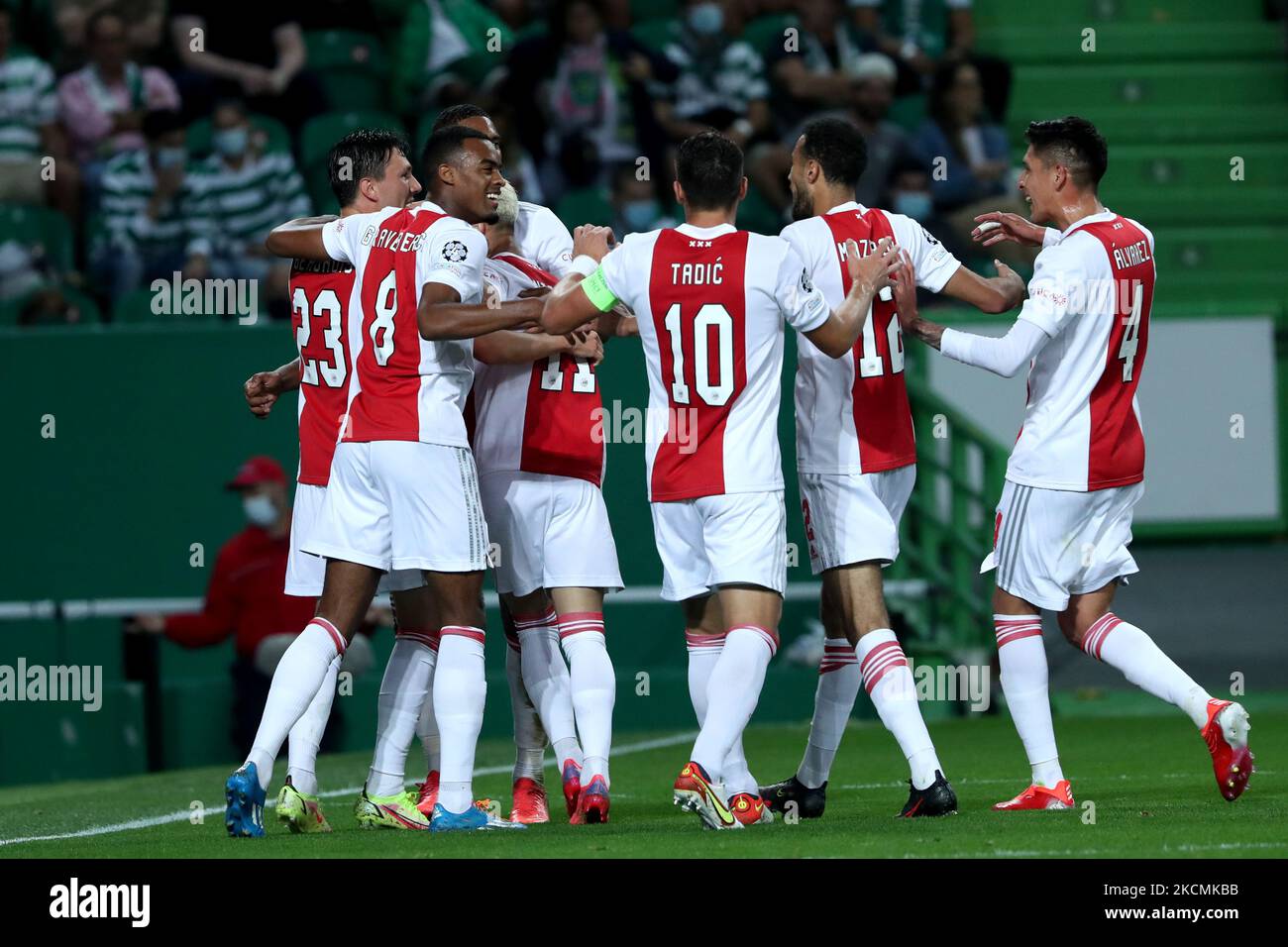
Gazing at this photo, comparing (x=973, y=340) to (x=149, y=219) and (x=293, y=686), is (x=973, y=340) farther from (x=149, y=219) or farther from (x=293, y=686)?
(x=149, y=219)

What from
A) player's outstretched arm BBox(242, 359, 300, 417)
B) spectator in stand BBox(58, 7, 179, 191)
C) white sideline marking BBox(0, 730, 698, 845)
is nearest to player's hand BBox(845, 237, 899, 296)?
player's outstretched arm BBox(242, 359, 300, 417)

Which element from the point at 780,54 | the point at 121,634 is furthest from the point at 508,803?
the point at 780,54

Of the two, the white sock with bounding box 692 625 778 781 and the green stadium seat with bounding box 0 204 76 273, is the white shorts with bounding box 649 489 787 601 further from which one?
the green stadium seat with bounding box 0 204 76 273

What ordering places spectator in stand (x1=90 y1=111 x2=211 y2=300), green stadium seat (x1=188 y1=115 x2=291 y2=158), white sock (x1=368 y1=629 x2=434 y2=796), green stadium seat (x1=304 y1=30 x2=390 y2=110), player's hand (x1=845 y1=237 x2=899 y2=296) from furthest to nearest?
green stadium seat (x1=304 y1=30 x2=390 y2=110)
green stadium seat (x1=188 y1=115 x2=291 y2=158)
spectator in stand (x1=90 y1=111 x2=211 y2=300)
white sock (x1=368 y1=629 x2=434 y2=796)
player's hand (x1=845 y1=237 x2=899 y2=296)

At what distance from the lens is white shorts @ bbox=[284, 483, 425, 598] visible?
20.1 ft

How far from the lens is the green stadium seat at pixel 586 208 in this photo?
40.7ft

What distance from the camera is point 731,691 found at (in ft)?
17.8

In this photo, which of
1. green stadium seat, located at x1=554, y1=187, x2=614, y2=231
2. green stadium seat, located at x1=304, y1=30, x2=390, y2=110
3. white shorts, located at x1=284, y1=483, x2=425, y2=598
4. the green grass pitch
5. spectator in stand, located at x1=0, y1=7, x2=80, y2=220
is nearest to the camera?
the green grass pitch

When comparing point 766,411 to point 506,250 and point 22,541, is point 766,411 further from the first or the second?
point 22,541

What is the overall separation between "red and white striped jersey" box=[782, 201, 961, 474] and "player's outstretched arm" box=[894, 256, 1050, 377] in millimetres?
142

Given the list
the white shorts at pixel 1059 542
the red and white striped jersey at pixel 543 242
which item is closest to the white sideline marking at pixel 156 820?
the red and white striped jersey at pixel 543 242

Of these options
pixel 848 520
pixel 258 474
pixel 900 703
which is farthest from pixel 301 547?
pixel 258 474

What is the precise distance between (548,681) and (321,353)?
4.19 feet
